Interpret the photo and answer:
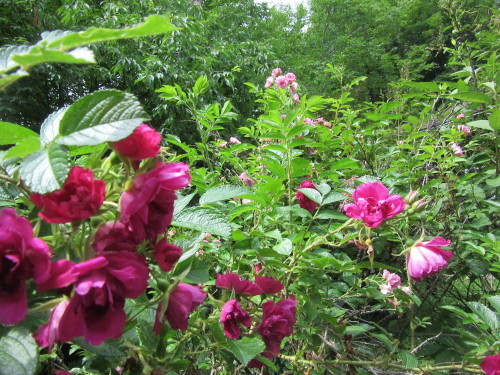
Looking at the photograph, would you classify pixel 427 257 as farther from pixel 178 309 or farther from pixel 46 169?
pixel 46 169

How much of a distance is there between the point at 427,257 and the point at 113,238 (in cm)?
50

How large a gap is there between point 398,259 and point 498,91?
669 mm

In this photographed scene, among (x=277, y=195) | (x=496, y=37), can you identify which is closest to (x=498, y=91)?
(x=496, y=37)

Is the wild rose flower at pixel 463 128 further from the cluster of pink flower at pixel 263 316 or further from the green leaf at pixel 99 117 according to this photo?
the green leaf at pixel 99 117

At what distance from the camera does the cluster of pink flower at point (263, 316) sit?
0.53m

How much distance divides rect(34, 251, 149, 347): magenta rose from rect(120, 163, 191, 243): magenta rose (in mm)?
28

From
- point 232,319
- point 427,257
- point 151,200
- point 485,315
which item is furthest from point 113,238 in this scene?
point 485,315

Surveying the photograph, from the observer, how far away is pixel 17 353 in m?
0.31

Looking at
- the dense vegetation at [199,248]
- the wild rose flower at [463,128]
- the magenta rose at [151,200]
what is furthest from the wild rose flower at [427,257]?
the wild rose flower at [463,128]

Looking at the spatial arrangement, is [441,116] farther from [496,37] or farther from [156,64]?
[156,64]

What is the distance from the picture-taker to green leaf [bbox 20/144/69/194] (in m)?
0.28

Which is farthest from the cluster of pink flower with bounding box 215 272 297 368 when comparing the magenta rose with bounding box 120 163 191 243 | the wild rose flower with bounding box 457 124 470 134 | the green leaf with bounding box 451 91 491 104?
the wild rose flower with bounding box 457 124 470 134

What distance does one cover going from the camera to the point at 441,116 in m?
1.85

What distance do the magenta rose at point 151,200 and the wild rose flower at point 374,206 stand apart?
35 centimetres
